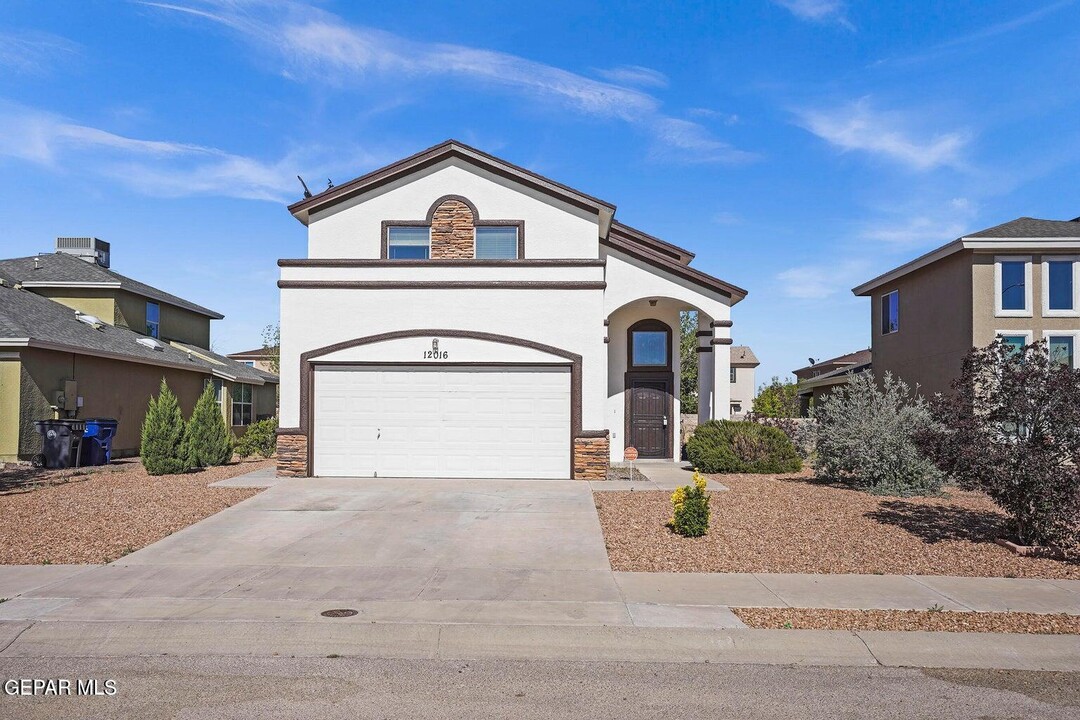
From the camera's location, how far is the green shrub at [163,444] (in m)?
16.5

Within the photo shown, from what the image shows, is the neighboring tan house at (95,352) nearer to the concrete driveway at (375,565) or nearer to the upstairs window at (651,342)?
the concrete driveway at (375,565)

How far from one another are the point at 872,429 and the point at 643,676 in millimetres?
10817

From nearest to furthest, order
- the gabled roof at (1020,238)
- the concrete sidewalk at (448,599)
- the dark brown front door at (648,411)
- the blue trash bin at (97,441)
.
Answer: the concrete sidewalk at (448,599) → the blue trash bin at (97,441) → the dark brown front door at (648,411) → the gabled roof at (1020,238)

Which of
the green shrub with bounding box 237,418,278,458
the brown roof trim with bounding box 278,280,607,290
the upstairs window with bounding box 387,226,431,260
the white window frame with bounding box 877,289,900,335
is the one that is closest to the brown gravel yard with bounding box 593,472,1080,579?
the brown roof trim with bounding box 278,280,607,290

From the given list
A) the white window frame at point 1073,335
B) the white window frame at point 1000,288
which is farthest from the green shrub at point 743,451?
the white window frame at point 1073,335

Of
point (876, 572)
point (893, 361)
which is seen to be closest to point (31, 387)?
point (876, 572)

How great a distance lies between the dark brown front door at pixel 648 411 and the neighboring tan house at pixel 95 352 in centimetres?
1449

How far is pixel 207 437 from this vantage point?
1789 centimetres

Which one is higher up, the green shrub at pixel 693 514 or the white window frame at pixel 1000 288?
the white window frame at pixel 1000 288

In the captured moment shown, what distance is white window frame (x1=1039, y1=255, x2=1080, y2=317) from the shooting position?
72.7 feet

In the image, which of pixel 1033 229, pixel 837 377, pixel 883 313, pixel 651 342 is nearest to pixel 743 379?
pixel 837 377

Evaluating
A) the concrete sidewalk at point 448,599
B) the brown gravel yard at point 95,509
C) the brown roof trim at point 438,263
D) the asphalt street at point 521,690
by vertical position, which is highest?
the brown roof trim at point 438,263

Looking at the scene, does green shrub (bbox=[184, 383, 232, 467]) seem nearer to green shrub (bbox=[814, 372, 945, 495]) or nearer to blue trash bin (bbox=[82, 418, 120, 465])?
blue trash bin (bbox=[82, 418, 120, 465])

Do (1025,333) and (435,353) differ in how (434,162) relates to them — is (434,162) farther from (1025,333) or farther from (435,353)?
(1025,333)
